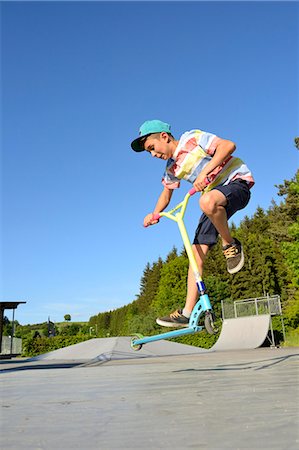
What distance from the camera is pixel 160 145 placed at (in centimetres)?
296

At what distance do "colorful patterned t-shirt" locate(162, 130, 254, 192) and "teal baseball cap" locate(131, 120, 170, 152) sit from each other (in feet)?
0.58

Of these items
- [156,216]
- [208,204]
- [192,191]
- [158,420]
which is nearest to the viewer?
[158,420]

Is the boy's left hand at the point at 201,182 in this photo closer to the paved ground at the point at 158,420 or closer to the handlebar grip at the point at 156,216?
the handlebar grip at the point at 156,216

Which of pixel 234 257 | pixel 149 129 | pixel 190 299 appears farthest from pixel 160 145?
pixel 190 299

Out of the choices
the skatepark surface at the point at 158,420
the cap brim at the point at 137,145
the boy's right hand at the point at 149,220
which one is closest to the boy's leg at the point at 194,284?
the boy's right hand at the point at 149,220

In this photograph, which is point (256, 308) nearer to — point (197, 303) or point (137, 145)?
point (197, 303)

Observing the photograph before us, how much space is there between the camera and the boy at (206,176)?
8.61ft

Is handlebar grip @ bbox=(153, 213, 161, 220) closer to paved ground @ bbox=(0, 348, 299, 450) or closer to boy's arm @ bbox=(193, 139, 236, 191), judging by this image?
boy's arm @ bbox=(193, 139, 236, 191)

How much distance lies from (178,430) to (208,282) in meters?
35.8

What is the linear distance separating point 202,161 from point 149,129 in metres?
0.50

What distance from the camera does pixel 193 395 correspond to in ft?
4.24

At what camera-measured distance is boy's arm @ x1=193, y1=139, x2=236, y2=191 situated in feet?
8.52

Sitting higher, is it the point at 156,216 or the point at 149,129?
the point at 149,129

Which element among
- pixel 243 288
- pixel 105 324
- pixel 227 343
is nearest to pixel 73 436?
pixel 227 343
